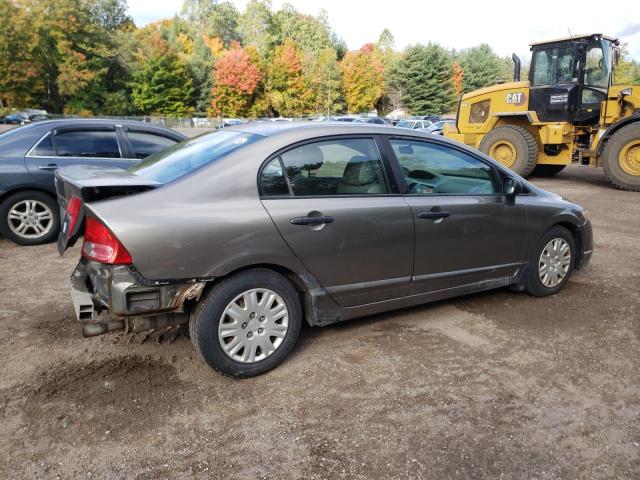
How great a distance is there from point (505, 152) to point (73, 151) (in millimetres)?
10286

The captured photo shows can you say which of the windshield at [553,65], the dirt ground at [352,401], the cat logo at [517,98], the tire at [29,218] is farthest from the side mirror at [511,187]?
the cat logo at [517,98]

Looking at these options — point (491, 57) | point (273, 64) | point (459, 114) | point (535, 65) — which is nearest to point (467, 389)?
point (535, 65)

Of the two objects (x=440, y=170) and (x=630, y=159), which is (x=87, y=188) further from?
(x=630, y=159)

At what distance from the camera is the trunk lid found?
298 cm

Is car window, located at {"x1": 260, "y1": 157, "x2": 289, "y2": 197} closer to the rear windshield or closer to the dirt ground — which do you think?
the rear windshield

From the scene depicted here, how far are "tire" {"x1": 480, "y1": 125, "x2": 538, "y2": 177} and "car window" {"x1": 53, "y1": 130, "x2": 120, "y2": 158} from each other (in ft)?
29.9

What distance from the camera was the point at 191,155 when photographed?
3.59 m

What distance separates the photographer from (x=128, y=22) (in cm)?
7494

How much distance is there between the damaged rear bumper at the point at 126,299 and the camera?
288 cm

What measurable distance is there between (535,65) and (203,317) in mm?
11884

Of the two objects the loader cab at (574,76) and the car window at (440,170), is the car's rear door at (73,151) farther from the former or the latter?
the loader cab at (574,76)

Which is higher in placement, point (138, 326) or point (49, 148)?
point (49, 148)

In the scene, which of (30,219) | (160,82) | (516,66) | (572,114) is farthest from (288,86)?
(30,219)

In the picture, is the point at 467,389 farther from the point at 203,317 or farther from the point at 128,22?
the point at 128,22
